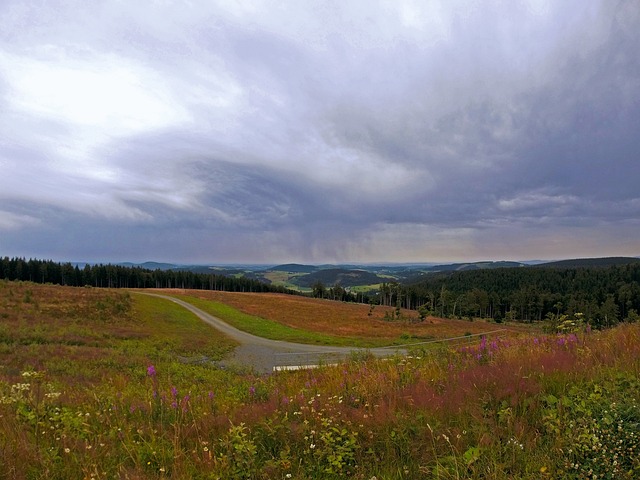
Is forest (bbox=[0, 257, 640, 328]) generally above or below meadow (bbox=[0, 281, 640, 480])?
below

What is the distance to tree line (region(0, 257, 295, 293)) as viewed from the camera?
105 metres

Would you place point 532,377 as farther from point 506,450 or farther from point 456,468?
point 456,468

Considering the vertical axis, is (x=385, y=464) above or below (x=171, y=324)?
above

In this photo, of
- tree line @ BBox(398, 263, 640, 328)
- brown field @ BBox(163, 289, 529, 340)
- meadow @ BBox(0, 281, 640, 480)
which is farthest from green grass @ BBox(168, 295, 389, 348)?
tree line @ BBox(398, 263, 640, 328)

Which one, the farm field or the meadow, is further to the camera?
the farm field

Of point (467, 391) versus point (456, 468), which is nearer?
point (456, 468)

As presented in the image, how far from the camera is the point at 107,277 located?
118000 mm

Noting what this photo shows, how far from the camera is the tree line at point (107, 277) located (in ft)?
345

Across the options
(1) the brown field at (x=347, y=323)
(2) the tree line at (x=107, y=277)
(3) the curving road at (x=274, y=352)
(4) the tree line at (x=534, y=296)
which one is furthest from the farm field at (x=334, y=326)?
(2) the tree line at (x=107, y=277)

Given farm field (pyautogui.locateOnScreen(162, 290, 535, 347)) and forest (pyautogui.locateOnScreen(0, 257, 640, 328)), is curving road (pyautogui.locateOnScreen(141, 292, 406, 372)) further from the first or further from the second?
forest (pyautogui.locateOnScreen(0, 257, 640, 328))

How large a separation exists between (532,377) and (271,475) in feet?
11.5

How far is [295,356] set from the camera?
25.2 metres

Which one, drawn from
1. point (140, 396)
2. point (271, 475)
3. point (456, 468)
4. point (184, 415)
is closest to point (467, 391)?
point (456, 468)

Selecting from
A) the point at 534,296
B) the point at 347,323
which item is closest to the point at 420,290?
the point at 534,296
